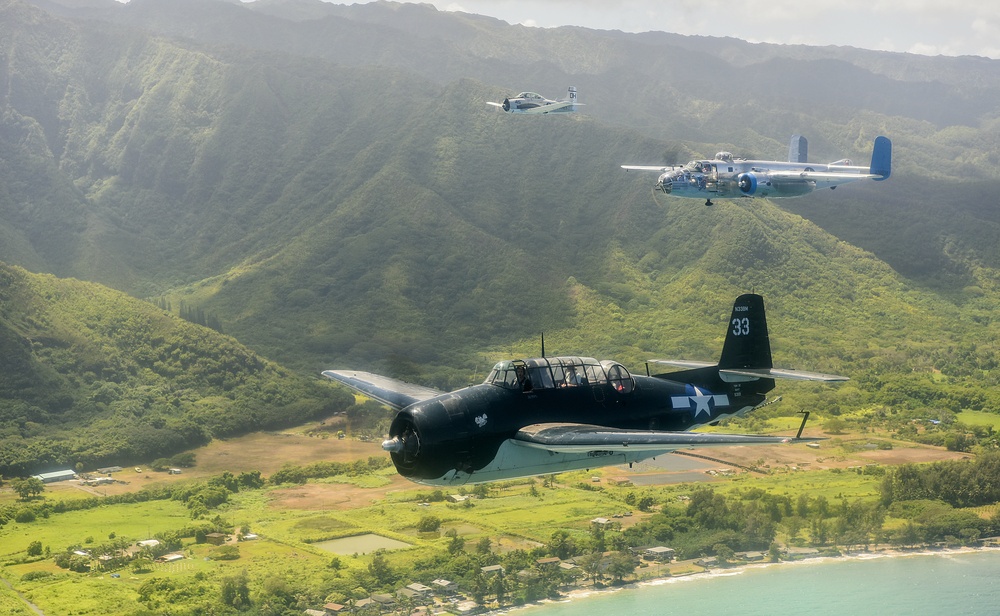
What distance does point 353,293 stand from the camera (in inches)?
6973

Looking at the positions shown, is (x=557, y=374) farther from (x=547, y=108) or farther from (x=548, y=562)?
(x=548, y=562)

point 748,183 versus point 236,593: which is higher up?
point 748,183

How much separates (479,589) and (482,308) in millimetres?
86984

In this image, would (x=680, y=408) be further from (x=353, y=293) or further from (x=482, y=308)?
(x=353, y=293)

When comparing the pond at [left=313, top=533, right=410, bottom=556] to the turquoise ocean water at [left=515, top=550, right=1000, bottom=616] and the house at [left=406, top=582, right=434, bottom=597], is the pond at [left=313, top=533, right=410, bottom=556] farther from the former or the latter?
the turquoise ocean water at [left=515, top=550, right=1000, bottom=616]

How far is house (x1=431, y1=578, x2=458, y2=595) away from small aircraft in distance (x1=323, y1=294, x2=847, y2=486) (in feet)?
147

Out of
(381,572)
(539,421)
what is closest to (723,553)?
(381,572)

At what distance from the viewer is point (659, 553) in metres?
94.1

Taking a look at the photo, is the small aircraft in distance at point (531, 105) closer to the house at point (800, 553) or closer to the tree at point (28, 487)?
the house at point (800, 553)

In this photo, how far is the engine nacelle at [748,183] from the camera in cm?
6244

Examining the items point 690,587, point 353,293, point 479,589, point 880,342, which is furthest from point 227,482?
point 880,342

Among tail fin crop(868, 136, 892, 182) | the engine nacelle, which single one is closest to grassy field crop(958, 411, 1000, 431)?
tail fin crop(868, 136, 892, 182)

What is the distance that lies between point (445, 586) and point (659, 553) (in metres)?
21.8

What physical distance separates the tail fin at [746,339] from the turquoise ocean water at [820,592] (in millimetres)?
42700
